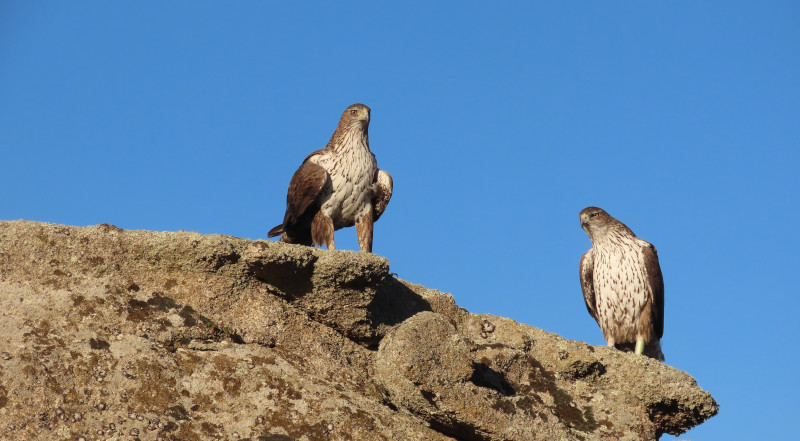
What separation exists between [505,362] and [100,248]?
4.23 m

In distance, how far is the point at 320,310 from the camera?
25.8 feet

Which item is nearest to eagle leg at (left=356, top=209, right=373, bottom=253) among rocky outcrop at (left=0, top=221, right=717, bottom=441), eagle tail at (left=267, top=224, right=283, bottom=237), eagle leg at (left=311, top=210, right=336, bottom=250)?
eagle leg at (left=311, top=210, right=336, bottom=250)

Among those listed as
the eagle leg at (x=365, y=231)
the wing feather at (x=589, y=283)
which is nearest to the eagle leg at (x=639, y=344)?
the wing feather at (x=589, y=283)

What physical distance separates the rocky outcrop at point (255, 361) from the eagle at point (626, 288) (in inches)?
137

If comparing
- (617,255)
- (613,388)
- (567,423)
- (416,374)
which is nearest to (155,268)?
(416,374)

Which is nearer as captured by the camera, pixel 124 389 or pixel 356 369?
pixel 124 389

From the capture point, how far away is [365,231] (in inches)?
474

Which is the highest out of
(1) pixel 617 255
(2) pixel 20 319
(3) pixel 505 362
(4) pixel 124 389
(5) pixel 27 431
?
(1) pixel 617 255

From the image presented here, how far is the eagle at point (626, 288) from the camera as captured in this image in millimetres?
12078

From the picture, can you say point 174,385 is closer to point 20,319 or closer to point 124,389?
point 124,389

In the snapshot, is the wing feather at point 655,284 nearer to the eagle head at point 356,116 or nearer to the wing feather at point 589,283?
the wing feather at point 589,283

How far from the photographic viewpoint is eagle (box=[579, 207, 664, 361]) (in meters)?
12.1

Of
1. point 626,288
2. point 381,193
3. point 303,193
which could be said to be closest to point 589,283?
point 626,288

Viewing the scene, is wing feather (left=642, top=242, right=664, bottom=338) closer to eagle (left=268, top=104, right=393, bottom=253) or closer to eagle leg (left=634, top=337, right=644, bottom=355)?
eagle leg (left=634, top=337, right=644, bottom=355)
